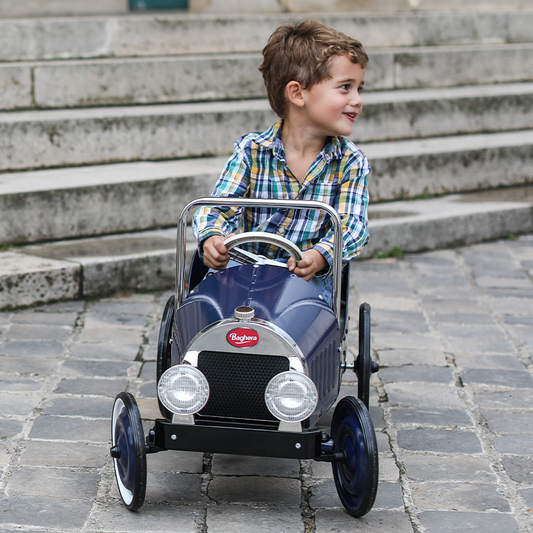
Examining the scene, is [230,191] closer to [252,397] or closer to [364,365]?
[364,365]

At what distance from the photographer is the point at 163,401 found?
241 centimetres

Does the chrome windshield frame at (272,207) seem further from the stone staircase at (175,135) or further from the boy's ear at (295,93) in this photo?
the stone staircase at (175,135)

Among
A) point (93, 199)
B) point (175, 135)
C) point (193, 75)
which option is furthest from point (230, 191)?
point (193, 75)

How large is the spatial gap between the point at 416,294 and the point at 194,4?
4.35 meters

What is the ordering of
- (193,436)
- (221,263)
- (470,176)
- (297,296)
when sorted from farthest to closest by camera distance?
(470,176), (221,263), (297,296), (193,436)

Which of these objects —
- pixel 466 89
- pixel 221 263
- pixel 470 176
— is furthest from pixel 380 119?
pixel 221 263

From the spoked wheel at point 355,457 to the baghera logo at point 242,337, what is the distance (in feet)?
1.12

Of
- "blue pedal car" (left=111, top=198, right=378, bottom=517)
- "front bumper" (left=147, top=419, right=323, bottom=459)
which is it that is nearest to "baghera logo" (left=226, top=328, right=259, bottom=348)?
"blue pedal car" (left=111, top=198, right=378, bottom=517)

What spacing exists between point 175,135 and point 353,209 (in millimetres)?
3304

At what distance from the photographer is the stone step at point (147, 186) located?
4965mm

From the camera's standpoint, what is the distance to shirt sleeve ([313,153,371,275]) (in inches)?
117

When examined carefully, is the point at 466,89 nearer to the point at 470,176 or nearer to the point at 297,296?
the point at 470,176

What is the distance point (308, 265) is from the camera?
276 cm

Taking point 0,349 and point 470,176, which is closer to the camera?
point 0,349
